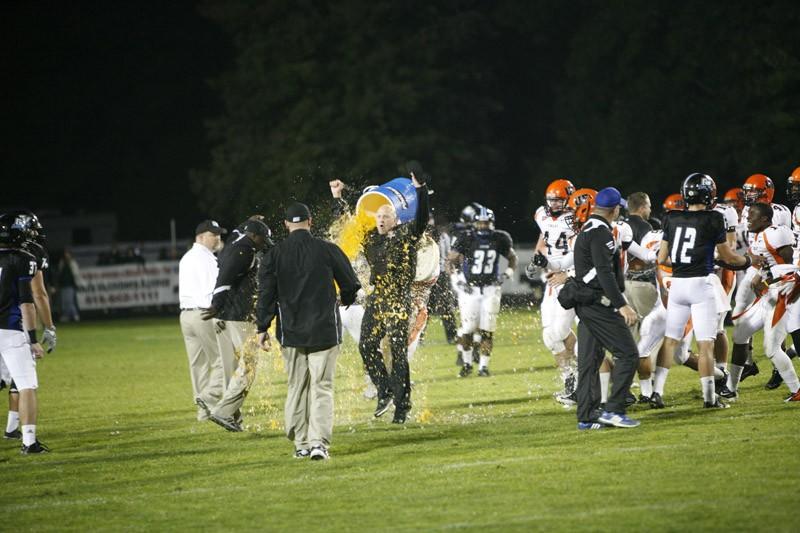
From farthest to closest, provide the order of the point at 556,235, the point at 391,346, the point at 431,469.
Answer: the point at 556,235
the point at 391,346
the point at 431,469

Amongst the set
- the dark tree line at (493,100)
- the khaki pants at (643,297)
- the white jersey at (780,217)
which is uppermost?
the dark tree line at (493,100)

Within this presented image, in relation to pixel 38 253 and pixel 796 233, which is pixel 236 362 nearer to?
pixel 38 253

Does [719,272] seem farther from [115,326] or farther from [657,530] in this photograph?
[115,326]

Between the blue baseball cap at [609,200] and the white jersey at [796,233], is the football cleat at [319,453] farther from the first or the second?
the white jersey at [796,233]

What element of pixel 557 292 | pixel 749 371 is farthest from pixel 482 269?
pixel 749 371

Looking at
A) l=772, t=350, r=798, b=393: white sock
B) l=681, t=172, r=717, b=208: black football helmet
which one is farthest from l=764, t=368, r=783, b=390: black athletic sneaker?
l=681, t=172, r=717, b=208: black football helmet

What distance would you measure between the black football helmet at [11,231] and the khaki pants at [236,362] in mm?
2251

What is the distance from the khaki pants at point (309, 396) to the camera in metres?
10.3

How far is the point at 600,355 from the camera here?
11352 mm

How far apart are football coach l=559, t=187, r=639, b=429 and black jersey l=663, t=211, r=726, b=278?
2.72 feet

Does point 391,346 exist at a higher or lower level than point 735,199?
lower

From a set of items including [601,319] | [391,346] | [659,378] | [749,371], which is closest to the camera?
[601,319]

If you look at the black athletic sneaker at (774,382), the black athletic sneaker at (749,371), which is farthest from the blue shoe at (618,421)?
the black athletic sneaker at (749,371)

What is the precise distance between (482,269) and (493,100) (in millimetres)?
32410
